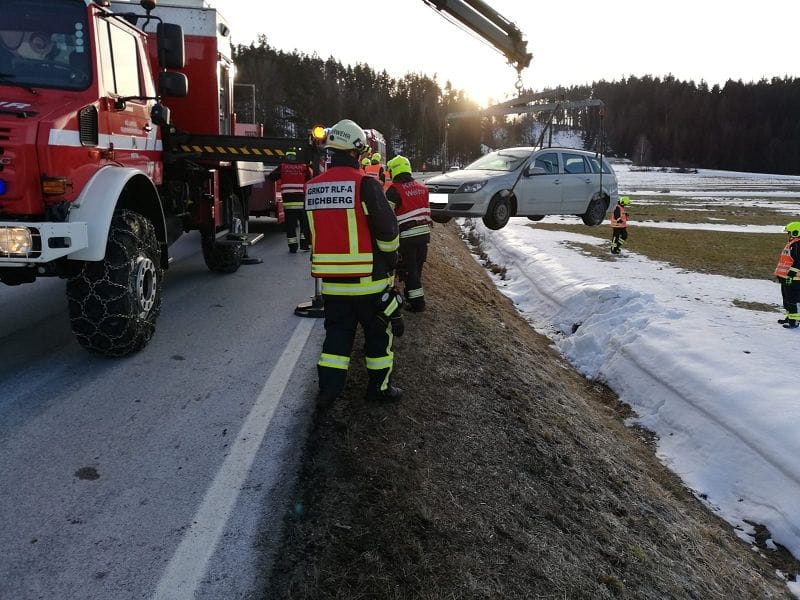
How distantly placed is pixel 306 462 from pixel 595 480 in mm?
2486

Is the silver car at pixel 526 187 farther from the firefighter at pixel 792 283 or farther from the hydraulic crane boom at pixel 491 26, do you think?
the firefighter at pixel 792 283

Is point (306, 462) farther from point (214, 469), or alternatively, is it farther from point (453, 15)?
point (453, 15)

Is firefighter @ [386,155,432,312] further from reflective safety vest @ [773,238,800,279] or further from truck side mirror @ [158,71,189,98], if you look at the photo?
reflective safety vest @ [773,238,800,279]

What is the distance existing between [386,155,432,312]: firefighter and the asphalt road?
144 cm

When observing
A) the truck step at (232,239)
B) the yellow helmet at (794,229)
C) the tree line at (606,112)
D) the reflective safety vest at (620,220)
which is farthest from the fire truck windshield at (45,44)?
the tree line at (606,112)

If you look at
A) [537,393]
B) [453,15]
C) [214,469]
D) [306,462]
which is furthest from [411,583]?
[453,15]

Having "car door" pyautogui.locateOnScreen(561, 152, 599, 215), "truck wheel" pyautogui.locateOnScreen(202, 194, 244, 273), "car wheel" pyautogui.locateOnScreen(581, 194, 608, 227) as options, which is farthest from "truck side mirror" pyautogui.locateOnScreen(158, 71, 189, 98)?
"car wheel" pyautogui.locateOnScreen(581, 194, 608, 227)

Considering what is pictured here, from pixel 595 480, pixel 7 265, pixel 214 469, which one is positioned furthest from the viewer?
pixel 595 480

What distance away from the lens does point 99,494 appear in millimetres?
3074

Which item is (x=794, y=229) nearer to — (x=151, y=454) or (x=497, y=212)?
(x=497, y=212)

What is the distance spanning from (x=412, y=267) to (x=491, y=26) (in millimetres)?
6358

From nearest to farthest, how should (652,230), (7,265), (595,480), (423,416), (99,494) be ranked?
1. (99,494)
2. (7,265)
3. (423,416)
4. (595,480)
5. (652,230)

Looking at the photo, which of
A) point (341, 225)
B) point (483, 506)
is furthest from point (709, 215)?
point (483, 506)

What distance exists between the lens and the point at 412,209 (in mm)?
7070
